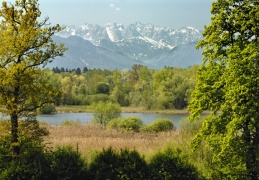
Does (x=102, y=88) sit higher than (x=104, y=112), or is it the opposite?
(x=102, y=88)

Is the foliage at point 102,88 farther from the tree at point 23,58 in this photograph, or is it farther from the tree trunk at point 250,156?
the tree trunk at point 250,156

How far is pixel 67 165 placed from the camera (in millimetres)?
16281

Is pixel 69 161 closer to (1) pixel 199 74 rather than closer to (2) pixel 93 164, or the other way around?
(2) pixel 93 164

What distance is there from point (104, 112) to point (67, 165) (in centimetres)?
2695

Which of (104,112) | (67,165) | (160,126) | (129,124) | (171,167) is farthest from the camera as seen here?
(104,112)

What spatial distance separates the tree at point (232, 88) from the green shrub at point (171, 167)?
1391 millimetres

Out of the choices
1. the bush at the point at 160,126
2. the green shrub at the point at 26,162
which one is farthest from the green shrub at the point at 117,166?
the bush at the point at 160,126

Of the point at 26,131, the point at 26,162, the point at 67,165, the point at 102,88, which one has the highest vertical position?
the point at 102,88

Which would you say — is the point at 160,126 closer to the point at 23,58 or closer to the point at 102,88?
the point at 23,58

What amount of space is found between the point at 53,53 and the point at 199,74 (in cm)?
633

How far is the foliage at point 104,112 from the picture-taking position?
43.0m

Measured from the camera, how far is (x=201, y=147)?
62.6ft

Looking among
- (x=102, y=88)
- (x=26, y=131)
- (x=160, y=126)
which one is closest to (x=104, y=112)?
(x=160, y=126)

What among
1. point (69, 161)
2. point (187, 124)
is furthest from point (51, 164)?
point (187, 124)
